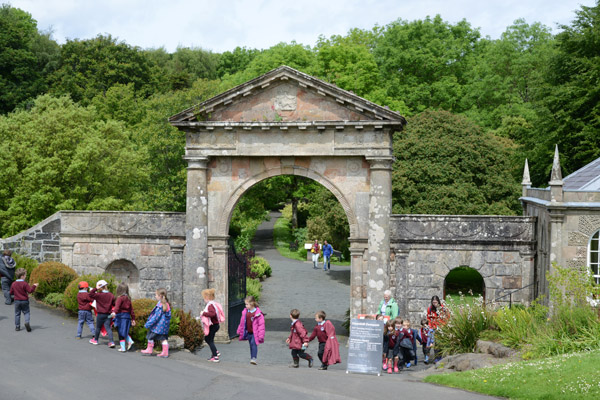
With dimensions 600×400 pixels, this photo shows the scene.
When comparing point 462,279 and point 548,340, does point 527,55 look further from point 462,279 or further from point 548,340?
point 548,340

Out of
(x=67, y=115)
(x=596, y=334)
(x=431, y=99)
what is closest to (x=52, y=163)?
(x=67, y=115)

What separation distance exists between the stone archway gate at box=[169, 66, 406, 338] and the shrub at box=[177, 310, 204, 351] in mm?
2842

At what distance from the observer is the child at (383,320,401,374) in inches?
611

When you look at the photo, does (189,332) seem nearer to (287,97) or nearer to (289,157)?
(289,157)

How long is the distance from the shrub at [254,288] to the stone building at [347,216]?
23.6 feet

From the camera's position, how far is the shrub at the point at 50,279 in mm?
19344

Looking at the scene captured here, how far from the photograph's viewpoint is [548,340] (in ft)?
44.7

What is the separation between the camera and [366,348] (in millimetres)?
14672

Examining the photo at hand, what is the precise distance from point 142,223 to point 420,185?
1430cm

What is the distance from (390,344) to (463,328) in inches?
71.2

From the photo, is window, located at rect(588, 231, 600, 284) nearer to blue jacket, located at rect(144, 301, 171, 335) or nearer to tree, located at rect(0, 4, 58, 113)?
blue jacket, located at rect(144, 301, 171, 335)

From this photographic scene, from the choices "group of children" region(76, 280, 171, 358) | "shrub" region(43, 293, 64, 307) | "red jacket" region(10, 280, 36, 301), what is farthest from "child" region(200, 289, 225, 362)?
"shrub" region(43, 293, 64, 307)

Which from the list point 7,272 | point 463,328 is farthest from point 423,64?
point 7,272

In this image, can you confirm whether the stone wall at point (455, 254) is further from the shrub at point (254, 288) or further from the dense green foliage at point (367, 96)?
the dense green foliage at point (367, 96)
